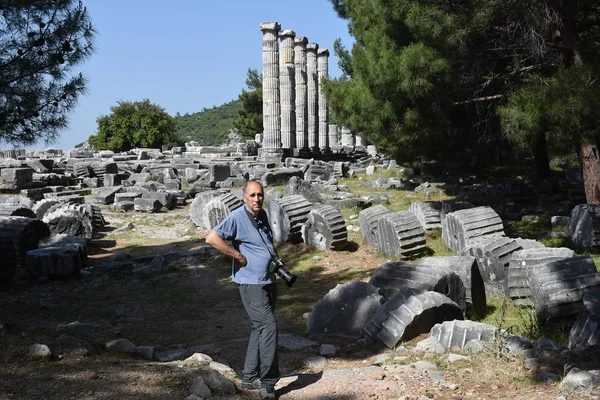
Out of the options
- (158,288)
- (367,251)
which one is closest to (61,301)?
(158,288)

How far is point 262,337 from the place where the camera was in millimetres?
4508

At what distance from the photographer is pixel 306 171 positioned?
2219cm

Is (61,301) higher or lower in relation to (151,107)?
lower

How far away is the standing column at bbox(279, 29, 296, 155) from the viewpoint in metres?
30.7

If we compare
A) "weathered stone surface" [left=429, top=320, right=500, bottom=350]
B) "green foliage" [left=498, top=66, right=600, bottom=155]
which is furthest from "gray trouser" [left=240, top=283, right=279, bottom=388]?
"green foliage" [left=498, top=66, right=600, bottom=155]

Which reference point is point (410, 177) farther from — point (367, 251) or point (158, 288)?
point (158, 288)

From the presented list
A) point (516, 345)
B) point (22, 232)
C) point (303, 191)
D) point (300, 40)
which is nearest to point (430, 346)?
point (516, 345)

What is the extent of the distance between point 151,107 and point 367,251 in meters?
41.6

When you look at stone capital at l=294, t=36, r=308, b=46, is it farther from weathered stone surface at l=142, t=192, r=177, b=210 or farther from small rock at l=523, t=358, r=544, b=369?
small rock at l=523, t=358, r=544, b=369

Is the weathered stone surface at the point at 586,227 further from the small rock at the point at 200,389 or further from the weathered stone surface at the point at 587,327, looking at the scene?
the small rock at the point at 200,389

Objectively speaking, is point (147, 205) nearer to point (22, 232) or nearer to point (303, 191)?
point (303, 191)

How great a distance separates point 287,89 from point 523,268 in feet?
80.9

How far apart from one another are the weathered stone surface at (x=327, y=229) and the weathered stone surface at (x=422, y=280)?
3.05 metres

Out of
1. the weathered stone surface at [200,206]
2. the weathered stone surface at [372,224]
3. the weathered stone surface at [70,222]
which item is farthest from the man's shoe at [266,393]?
the weathered stone surface at [200,206]
